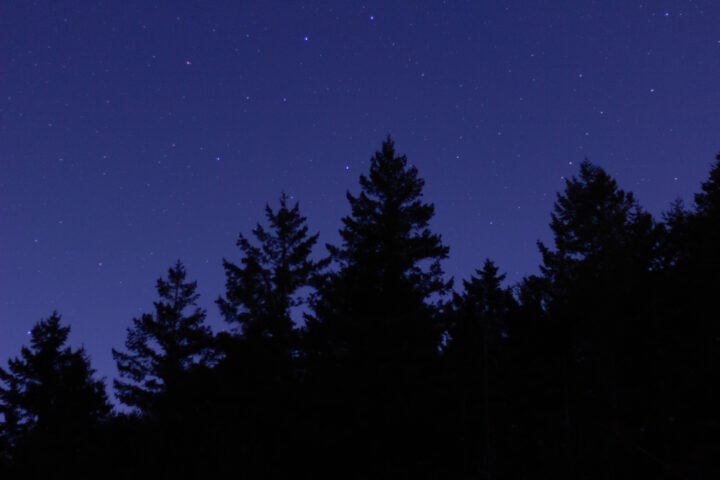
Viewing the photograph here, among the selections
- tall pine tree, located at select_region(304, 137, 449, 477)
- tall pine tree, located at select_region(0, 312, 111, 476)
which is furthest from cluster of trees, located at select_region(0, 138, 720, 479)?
tall pine tree, located at select_region(0, 312, 111, 476)

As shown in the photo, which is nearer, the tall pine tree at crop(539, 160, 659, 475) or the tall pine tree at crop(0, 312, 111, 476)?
the tall pine tree at crop(539, 160, 659, 475)

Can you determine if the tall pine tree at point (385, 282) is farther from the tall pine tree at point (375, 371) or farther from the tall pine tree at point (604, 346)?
the tall pine tree at point (604, 346)

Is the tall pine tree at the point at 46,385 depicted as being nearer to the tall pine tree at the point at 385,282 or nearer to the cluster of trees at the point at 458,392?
the cluster of trees at the point at 458,392

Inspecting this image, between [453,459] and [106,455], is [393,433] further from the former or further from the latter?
[106,455]

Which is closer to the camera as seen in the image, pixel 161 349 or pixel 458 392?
pixel 458 392

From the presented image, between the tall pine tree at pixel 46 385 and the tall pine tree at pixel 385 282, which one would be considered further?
the tall pine tree at pixel 46 385

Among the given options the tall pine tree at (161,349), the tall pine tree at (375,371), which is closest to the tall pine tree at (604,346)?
the tall pine tree at (375,371)

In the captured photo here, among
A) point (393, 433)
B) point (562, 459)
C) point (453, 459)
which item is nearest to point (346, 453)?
point (393, 433)

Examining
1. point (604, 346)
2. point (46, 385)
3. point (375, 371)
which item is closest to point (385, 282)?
point (375, 371)

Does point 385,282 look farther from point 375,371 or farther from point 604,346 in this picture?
point 604,346

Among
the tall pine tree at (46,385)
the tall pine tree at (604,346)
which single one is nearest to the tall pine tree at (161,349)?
the tall pine tree at (46,385)

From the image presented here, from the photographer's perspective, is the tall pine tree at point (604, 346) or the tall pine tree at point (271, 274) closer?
the tall pine tree at point (604, 346)

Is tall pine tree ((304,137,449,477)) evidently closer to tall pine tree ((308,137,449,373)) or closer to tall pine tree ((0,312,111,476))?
tall pine tree ((308,137,449,373))

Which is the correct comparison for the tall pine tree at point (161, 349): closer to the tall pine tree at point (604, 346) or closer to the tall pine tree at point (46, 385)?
the tall pine tree at point (46, 385)
